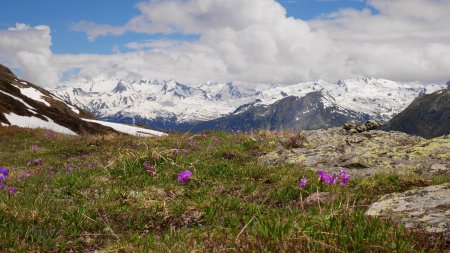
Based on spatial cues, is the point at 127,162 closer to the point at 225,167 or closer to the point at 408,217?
the point at 225,167

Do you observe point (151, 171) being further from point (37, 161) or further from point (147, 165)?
point (37, 161)

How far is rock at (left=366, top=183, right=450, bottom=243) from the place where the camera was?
5.41m

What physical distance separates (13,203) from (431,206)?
6960 millimetres

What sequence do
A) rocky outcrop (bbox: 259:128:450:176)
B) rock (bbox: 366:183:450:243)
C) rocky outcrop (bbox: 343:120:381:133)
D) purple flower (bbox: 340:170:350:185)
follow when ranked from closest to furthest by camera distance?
rock (bbox: 366:183:450:243) → purple flower (bbox: 340:170:350:185) → rocky outcrop (bbox: 259:128:450:176) → rocky outcrop (bbox: 343:120:381:133)

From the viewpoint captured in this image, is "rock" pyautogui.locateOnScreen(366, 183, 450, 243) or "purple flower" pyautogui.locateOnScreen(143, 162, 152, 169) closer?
"rock" pyautogui.locateOnScreen(366, 183, 450, 243)

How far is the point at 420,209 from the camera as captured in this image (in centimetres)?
631

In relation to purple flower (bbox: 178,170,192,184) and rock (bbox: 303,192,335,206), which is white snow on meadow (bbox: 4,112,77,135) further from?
rock (bbox: 303,192,335,206)

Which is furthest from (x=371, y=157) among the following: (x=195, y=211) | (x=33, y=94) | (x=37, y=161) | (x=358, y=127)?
(x=33, y=94)

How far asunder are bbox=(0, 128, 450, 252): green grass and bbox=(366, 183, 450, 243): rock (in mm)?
476

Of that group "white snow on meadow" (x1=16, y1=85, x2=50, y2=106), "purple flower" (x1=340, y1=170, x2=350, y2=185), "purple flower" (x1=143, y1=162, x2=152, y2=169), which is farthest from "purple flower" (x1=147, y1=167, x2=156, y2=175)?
"white snow on meadow" (x1=16, y1=85, x2=50, y2=106)

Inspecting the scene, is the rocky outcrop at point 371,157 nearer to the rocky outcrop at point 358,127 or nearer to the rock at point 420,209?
the rock at point 420,209

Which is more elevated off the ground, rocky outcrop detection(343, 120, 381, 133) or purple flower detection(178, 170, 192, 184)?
rocky outcrop detection(343, 120, 381, 133)

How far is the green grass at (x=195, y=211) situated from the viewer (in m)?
4.80

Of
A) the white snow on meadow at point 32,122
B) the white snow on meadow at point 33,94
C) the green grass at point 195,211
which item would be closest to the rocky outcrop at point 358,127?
the green grass at point 195,211
